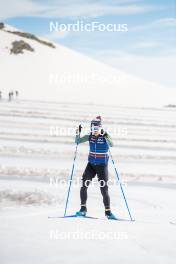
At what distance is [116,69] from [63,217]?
77308 mm

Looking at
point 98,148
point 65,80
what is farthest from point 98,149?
point 65,80

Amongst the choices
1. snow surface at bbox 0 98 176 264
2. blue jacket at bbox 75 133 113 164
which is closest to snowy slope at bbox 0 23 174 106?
snow surface at bbox 0 98 176 264

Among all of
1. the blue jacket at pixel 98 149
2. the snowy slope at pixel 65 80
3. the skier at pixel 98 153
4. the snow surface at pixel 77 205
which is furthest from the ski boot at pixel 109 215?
the snowy slope at pixel 65 80

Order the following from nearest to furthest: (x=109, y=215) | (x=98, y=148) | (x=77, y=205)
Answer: (x=98, y=148) → (x=109, y=215) → (x=77, y=205)

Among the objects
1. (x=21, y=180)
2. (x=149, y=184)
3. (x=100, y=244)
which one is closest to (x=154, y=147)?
(x=149, y=184)

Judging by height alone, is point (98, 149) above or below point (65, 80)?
below

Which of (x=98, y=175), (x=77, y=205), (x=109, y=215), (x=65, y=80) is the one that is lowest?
(x=77, y=205)

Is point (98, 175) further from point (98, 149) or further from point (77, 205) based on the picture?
point (77, 205)

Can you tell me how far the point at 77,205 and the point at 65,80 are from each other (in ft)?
125

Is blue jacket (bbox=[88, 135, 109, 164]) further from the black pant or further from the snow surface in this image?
the snow surface

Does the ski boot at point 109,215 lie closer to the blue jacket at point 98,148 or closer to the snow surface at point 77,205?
the snow surface at point 77,205

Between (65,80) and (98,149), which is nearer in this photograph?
(98,149)

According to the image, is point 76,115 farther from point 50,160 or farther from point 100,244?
point 100,244

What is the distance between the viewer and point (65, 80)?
1869 inches
